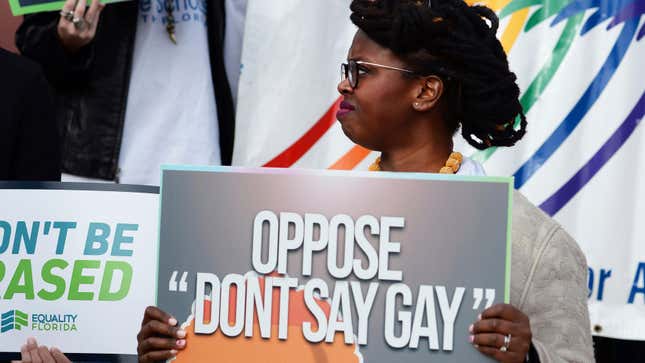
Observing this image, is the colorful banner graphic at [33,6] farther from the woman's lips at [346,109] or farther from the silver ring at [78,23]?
the woman's lips at [346,109]

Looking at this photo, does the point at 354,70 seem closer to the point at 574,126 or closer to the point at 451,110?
the point at 451,110

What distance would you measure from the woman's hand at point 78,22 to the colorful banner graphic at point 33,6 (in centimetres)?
3

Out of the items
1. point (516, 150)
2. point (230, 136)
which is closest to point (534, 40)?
point (516, 150)

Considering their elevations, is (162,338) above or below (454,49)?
below

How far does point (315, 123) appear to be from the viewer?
4.42 metres

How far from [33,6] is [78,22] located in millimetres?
160

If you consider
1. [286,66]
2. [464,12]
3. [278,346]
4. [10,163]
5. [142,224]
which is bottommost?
[278,346]

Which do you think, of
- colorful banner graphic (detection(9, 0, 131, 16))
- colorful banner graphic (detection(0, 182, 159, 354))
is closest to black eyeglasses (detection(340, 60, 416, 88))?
colorful banner graphic (detection(0, 182, 159, 354))

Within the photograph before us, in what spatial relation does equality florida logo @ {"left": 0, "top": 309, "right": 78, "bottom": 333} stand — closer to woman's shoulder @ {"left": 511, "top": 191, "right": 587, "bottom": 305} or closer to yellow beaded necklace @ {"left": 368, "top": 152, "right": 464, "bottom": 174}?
yellow beaded necklace @ {"left": 368, "top": 152, "right": 464, "bottom": 174}

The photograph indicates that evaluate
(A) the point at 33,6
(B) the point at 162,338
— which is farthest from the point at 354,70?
(A) the point at 33,6

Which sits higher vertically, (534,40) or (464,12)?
(534,40)

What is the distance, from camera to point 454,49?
2834 millimetres

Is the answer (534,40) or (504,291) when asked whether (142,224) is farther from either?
(534,40)

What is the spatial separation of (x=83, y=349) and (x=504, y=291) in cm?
109
